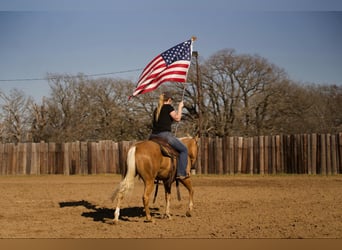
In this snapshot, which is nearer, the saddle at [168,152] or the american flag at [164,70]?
the saddle at [168,152]

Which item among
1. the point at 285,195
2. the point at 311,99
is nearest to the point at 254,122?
the point at 311,99

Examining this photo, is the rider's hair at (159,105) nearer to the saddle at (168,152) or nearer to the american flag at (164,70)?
the saddle at (168,152)

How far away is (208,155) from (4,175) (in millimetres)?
11260

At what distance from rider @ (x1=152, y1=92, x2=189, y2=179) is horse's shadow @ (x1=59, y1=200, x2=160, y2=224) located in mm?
1233

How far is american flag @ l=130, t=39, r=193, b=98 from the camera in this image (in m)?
9.50

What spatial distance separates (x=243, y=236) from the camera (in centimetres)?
617

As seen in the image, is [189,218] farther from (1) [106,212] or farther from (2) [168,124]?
(1) [106,212]

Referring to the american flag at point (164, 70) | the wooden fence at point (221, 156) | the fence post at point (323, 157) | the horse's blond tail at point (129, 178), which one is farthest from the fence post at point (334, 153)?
the horse's blond tail at point (129, 178)

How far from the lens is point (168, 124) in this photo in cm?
820

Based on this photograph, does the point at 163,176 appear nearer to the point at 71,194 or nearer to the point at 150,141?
the point at 150,141

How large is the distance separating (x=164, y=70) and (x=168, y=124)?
181 cm

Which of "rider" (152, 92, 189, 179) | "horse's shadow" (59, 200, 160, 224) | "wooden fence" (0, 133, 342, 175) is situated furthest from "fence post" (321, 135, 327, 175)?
"rider" (152, 92, 189, 179)

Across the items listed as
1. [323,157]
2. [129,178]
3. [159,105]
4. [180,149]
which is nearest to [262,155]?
[323,157]

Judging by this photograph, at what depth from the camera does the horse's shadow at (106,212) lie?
323 inches
